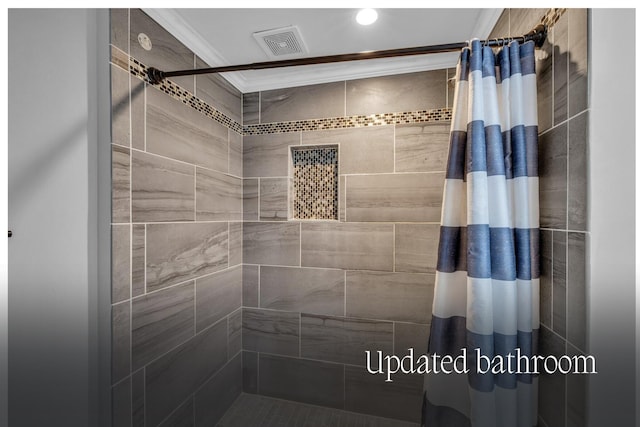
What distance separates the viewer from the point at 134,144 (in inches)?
44.2

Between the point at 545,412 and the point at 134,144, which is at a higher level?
the point at 134,144

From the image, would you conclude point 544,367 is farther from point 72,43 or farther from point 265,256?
point 72,43

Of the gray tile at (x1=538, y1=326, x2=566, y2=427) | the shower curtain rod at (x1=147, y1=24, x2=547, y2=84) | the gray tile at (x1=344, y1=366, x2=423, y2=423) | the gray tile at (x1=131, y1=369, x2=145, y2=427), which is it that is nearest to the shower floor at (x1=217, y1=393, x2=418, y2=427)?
the gray tile at (x1=344, y1=366, x2=423, y2=423)

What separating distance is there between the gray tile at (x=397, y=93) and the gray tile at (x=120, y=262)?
4.17ft

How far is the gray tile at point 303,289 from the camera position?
1743 millimetres

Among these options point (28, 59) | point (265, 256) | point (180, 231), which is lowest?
point (265, 256)

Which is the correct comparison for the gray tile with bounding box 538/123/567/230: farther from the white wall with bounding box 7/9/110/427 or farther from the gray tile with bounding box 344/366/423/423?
the white wall with bounding box 7/9/110/427

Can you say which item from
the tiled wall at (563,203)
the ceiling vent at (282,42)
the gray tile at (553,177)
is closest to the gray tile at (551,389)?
the tiled wall at (563,203)

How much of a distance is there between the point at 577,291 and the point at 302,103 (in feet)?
5.08

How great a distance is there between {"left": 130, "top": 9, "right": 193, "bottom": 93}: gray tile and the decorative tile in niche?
0.71 meters

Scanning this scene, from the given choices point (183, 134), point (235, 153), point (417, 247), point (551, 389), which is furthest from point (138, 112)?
point (551, 389)

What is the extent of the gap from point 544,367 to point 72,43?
72.5 inches

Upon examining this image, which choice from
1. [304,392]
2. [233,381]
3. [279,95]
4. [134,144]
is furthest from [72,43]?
[304,392]

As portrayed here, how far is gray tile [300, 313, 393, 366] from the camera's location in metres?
1.67
